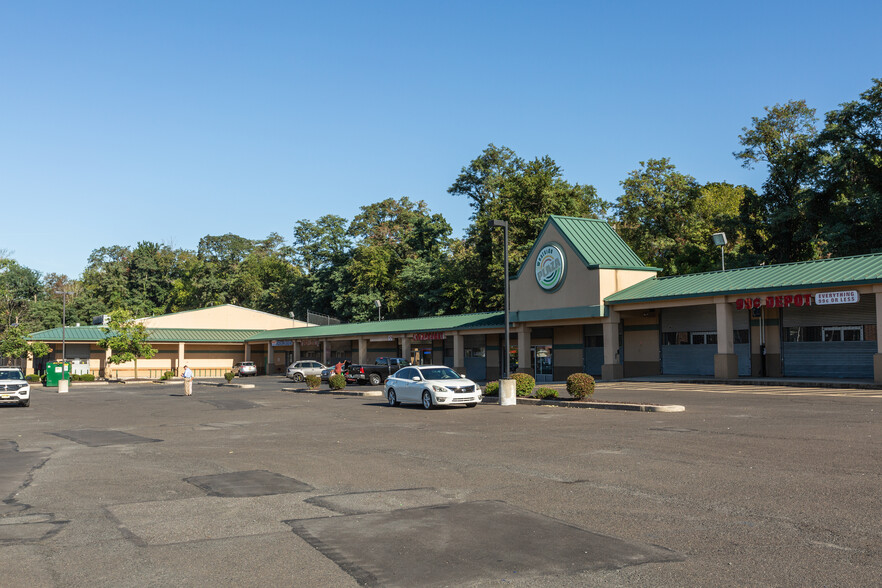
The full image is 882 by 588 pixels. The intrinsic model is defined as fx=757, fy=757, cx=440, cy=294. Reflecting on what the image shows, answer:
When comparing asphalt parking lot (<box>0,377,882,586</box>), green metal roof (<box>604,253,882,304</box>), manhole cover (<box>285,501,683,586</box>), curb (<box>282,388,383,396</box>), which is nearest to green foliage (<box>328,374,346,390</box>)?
curb (<box>282,388,383,396</box>)

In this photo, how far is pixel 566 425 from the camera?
59.2 feet

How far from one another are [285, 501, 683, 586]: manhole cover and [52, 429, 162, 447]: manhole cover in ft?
32.7

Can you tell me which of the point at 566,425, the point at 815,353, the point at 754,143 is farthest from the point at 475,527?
the point at 754,143

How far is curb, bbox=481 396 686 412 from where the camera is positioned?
20.7 meters

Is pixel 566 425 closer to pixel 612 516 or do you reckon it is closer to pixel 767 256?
pixel 612 516

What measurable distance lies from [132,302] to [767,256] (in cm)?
8660

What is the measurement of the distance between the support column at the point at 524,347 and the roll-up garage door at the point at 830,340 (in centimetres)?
1521

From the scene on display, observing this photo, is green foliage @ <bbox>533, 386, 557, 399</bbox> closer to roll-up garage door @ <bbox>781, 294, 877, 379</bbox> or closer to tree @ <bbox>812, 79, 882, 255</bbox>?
roll-up garage door @ <bbox>781, 294, 877, 379</bbox>

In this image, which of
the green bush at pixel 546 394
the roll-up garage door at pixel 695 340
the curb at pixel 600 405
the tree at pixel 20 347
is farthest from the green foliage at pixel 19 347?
the green bush at pixel 546 394

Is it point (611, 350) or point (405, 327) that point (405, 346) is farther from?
point (611, 350)

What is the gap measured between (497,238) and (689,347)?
27.0 meters

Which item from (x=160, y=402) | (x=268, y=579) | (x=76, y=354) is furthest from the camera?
(x=76, y=354)

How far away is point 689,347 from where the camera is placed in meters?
39.0

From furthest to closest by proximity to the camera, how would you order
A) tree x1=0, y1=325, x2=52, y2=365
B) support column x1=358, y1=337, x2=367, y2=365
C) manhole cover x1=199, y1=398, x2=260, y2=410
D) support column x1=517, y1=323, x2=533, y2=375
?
tree x1=0, y1=325, x2=52, y2=365 < support column x1=358, y1=337, x2=367, y2=365 < support column x1=517, y1=323, x2=533, y2=375 < manhole cover x1=199, y1=398, x2=260, y2=410
